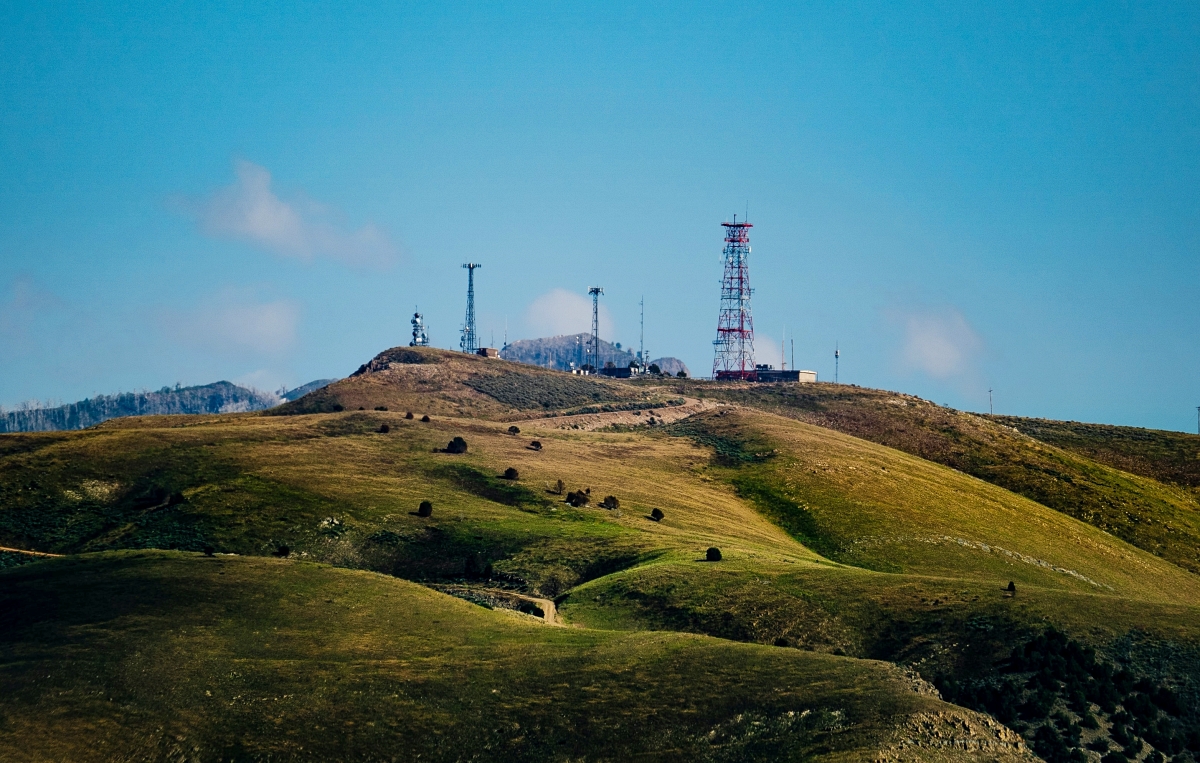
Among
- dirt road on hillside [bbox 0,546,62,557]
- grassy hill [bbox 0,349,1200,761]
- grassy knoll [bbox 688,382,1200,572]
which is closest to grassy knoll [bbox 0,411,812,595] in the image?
grassy hill [bbox 0,349,1200,761]

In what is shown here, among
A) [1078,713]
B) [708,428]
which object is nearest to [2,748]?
[1078,713]

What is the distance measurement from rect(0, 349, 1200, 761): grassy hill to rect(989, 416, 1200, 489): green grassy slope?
10500mm

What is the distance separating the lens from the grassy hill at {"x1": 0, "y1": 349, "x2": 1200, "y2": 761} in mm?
46500

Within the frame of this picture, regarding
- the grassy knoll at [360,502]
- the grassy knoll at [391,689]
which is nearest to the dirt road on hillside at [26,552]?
the grassy knoll at [360,502]

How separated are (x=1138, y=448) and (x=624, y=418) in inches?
3323

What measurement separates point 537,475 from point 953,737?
71.2 metres

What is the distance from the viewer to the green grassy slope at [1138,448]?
168 meters

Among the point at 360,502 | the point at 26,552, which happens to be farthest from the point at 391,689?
the point at 360,502

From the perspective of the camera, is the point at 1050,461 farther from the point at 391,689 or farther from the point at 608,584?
the point at 391,689

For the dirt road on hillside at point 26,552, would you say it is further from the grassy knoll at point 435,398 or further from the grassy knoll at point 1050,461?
the grassy knoll at point 1050,461

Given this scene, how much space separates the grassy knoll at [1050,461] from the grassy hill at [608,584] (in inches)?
45.4

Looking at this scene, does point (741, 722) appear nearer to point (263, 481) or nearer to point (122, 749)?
point (122, 749)

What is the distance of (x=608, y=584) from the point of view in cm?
7612

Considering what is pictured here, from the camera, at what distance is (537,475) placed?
368ft
